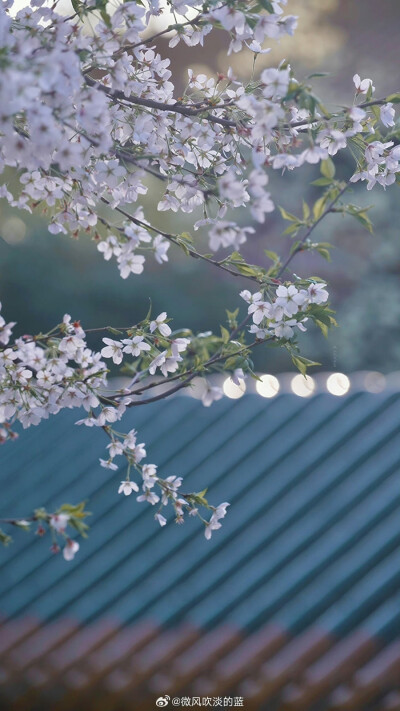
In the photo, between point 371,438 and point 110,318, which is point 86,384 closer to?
point 371,438

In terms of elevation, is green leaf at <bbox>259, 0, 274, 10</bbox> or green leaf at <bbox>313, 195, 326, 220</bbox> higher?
green leaf at <bbox>259, 0, 274, 10</bbox>

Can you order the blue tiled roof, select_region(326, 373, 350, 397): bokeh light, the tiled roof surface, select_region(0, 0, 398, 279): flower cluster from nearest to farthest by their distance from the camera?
select_region(0, 0, 398, 279): flower cluster < the tiled roof surface < the blue tiled roof < select_region(326, 373, 350, 397): bokeh light

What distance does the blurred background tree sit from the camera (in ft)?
25.8

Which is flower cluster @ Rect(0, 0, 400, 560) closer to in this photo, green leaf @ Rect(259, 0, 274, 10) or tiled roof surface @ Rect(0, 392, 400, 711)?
green leaf @ Rect(259, 0, 274, 10)

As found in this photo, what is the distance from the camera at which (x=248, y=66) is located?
320 inches

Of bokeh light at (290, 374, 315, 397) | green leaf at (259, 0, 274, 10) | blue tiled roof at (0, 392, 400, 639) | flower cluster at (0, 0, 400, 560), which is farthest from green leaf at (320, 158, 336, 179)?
bokeh light at (290, 374, 315, 397)

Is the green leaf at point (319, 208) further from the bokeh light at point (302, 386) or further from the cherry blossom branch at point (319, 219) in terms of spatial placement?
the bokeh light at point (302, 386)

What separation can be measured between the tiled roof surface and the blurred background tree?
5068mm

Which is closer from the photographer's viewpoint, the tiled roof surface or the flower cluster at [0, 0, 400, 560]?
the flower cluster at [0, 0, 400, 560]

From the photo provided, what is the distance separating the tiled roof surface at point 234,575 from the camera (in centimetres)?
202

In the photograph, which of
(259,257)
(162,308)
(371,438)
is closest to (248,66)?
Result: (259,257)

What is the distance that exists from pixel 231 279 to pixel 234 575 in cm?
596

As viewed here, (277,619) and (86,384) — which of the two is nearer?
(86,384)

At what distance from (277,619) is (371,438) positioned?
0.67 m
